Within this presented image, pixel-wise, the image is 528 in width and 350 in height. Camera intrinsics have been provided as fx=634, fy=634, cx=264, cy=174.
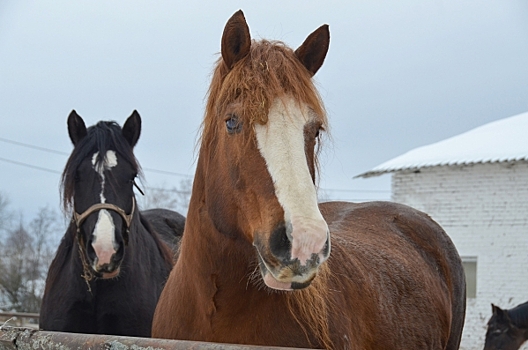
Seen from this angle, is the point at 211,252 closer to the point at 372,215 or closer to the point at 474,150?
the point at 372,215

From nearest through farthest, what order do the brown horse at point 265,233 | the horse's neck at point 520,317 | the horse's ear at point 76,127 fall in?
the brown horse at point 265,233 < the horse's ear at point 76,127 < the horse's neck at point 520,317

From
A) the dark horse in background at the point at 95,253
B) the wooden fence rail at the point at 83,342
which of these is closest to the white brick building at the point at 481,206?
the dark horse in background at the point at 95,253

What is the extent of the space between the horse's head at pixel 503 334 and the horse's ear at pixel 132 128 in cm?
757

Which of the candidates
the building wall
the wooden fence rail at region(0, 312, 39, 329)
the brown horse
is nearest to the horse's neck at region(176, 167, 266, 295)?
the brown horse

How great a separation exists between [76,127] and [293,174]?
283 centimetres

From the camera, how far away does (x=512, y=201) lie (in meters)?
15.9

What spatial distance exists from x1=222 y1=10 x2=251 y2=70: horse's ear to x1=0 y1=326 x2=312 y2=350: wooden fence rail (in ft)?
4.46

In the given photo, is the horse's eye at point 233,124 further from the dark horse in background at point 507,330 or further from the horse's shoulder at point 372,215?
the dark horse in background at point 507,330

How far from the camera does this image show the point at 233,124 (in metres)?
2.71

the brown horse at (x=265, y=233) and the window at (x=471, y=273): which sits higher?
the brown horse at (x=265, y=233)

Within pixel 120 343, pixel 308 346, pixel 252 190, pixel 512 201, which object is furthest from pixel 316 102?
pixel 512 201

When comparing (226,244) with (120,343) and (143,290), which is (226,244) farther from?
(143,290)

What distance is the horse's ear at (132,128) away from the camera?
496cm

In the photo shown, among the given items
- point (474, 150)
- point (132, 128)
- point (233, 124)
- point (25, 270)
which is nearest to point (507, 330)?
point (132, 128)
